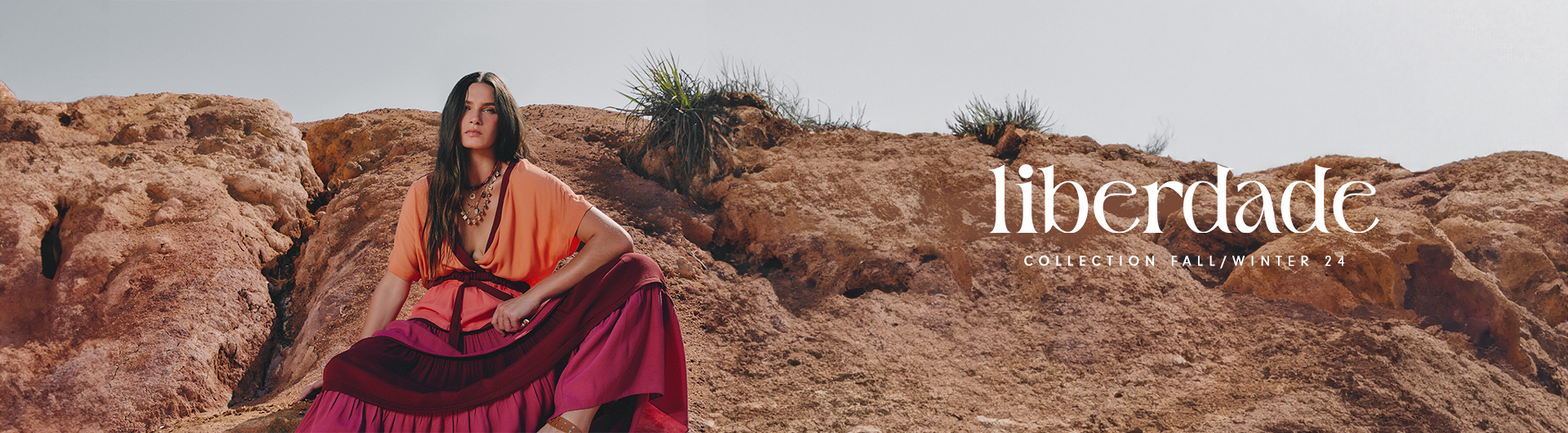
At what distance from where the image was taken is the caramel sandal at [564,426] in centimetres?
242

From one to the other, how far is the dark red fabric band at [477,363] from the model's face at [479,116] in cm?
58

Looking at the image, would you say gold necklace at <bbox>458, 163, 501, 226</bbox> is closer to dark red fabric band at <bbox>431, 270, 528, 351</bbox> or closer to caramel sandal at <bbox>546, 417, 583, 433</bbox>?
dark red fabric band at <bbox>431, 270, 528, 351</bbox>

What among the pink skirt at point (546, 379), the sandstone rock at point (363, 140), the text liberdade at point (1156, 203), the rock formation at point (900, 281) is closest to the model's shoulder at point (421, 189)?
the pink skirt at point (546, 379)

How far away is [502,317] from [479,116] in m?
0.66

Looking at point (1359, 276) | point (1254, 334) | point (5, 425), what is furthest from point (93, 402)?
point (1359, 276)

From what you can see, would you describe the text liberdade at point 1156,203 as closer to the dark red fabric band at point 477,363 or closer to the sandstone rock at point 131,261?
the dark red fabric band at point 477,363

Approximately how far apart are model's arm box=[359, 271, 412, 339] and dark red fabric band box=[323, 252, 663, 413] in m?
0.17

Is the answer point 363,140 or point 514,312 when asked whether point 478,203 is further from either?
point 363,140

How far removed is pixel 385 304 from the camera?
111 inches

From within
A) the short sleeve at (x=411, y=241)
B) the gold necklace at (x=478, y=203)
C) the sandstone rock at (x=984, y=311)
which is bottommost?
the sandstone rock at (x=984, y=311)

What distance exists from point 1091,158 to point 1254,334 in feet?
7.11

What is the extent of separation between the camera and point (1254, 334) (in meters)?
5.34

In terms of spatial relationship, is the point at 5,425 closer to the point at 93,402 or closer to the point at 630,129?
the point at 93,402

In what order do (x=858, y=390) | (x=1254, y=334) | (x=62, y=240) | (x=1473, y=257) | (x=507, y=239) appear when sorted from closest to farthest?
(x=507, y=239) < (x=858, y=390) < (x=62, y=240) < (x=1254, y=334) < (x=1473, y=257)
